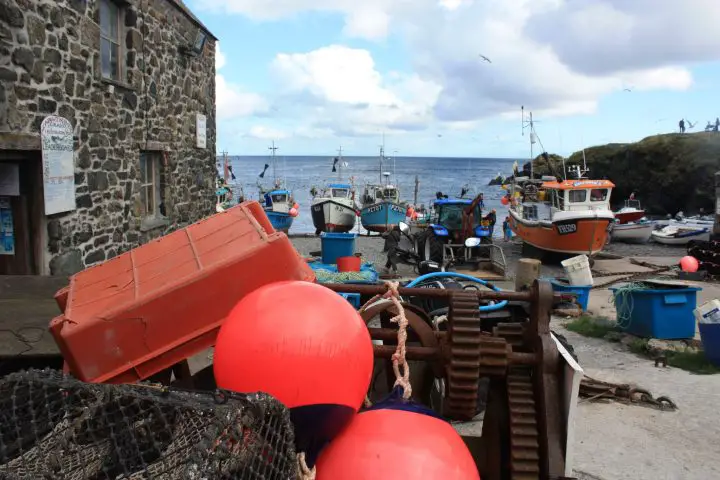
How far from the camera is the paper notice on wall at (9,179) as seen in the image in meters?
6.05

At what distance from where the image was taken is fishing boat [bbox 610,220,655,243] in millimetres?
27453

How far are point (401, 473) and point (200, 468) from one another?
2.64 ft

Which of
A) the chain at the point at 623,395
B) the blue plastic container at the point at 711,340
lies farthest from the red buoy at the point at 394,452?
the blue plastic container at the point at 711,340

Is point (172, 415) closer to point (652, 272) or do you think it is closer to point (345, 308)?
point (345, 308)

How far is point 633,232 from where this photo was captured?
2755 cm

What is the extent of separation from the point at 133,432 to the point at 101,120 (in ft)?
21.1

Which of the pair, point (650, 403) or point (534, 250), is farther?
point (534, 250)

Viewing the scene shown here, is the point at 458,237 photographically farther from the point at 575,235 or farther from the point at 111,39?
the point at 111,39

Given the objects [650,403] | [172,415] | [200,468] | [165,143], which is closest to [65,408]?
[172,415]

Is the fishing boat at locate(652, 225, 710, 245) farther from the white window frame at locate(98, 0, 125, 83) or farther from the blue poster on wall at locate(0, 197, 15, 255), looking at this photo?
the blue poster on wall at locate(0, 197, 15, 255)

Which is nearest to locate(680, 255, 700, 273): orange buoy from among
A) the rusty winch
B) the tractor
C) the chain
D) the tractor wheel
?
the tractor

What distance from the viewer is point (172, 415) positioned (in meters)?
2.20

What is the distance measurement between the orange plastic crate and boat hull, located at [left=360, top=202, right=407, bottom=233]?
2714 centimetres

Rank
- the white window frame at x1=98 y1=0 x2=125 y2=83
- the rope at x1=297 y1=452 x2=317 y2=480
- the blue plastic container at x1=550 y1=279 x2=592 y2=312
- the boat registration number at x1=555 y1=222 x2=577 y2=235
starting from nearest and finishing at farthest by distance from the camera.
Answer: the rope at x1=297 y1=452 x2=317 y2=480
the white window frame at x1=98 y1=0 x2=125 y2=83
the blue plastic container at x1=550 y1=279 x2=592 y2=312
the boat registration number at x1=555 y1=222 x2=577 y2=235
